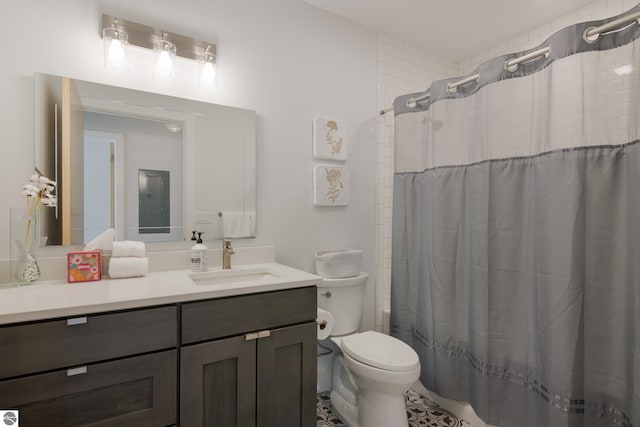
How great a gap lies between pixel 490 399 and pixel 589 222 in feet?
3.36

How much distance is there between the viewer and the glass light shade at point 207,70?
181 centimetres

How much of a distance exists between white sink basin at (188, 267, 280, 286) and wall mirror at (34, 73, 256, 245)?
0.24 meters

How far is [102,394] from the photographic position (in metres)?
1.11

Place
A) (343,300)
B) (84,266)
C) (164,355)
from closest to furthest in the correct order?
(164,355)
(84,266)
(343,300)

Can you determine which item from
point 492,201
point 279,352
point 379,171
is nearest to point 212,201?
point 279,352

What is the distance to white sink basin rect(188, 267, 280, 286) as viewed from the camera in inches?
64.8

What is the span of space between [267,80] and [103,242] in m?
1.27

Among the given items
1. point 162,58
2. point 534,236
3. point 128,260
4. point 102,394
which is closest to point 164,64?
point 162,58

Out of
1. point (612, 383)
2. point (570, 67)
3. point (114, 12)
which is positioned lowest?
point (612, 383)

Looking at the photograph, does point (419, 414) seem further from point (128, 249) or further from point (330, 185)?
point (128, 249)

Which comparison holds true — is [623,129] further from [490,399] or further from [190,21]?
[190,21]

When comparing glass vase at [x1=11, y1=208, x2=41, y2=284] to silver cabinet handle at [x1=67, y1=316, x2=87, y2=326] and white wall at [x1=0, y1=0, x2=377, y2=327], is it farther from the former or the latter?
silver cabinet handle at [x1=67, y1=316, x2=87, y2=326]

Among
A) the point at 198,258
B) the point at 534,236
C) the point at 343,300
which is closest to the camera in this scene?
the point at 534,236

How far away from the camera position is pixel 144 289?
1.29 meters
